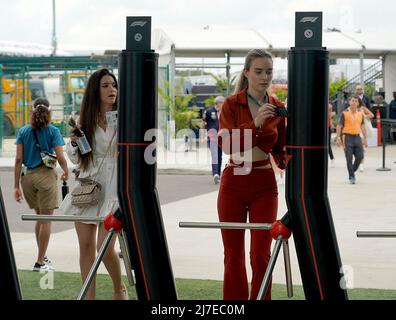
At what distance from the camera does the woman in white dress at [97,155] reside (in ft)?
21.0

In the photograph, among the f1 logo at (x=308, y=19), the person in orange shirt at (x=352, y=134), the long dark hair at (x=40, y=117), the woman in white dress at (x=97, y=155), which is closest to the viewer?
the f1 logo at (x=308, y=19)

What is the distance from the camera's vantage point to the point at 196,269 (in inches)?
336

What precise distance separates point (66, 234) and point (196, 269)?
2.76 metres

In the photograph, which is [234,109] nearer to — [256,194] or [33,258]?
[256,194]

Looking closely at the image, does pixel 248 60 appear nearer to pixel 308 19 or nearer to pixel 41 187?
→ pixel 308 19

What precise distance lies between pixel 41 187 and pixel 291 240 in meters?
3.01

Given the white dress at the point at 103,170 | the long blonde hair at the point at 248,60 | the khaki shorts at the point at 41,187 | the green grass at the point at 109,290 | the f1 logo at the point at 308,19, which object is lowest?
the green grass at the point at 109,290

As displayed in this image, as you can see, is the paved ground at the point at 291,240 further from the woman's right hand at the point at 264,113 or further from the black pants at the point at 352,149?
the woman's right hand at the point at 264,113

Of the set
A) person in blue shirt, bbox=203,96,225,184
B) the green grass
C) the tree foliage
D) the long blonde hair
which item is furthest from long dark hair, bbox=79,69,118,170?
the tree foliage

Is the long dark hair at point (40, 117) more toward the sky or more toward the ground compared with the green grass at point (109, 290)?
more toward the sky

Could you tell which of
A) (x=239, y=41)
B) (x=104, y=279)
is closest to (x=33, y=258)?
(x=104, y=279)

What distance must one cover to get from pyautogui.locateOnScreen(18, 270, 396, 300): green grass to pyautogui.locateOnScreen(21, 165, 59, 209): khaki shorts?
2.12 feet

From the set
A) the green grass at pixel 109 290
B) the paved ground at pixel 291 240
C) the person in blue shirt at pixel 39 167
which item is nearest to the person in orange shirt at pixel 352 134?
the paved ground at pixel 291 240

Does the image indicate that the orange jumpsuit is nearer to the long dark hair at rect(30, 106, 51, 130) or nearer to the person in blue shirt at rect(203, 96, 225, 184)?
the long dark hair at rect(30, 106, 51, 130)
